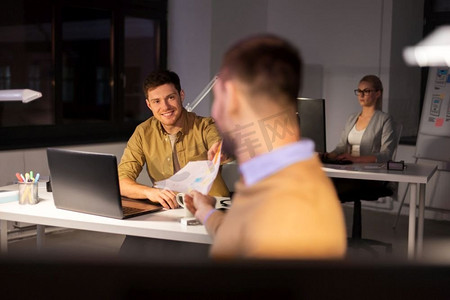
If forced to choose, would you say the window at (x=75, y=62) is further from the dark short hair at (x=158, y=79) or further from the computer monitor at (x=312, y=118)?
the dark short hair at (x=158, y=79)

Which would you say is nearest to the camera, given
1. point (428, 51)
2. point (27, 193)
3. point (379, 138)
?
point (27, 193)

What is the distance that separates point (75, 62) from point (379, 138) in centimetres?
346

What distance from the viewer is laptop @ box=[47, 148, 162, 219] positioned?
2.11 metres

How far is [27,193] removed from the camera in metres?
2.48

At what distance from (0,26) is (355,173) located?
308 centimetres

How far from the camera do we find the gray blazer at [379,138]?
423 centimetres

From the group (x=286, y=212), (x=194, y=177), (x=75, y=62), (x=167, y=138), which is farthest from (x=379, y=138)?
(x=286, y=212)

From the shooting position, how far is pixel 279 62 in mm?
876

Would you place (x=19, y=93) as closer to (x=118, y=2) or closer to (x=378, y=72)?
(x=118, y=2)

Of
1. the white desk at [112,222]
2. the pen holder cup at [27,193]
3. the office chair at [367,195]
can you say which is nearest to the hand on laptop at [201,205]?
the white desk at [112,222]

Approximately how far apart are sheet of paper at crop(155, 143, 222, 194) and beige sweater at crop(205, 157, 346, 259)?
1293 mm

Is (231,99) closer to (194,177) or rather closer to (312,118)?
(194,177)

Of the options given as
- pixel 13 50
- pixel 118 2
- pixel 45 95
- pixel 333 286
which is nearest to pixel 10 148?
pixel 45 95

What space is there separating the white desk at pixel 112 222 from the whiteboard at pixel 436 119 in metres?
3.63
